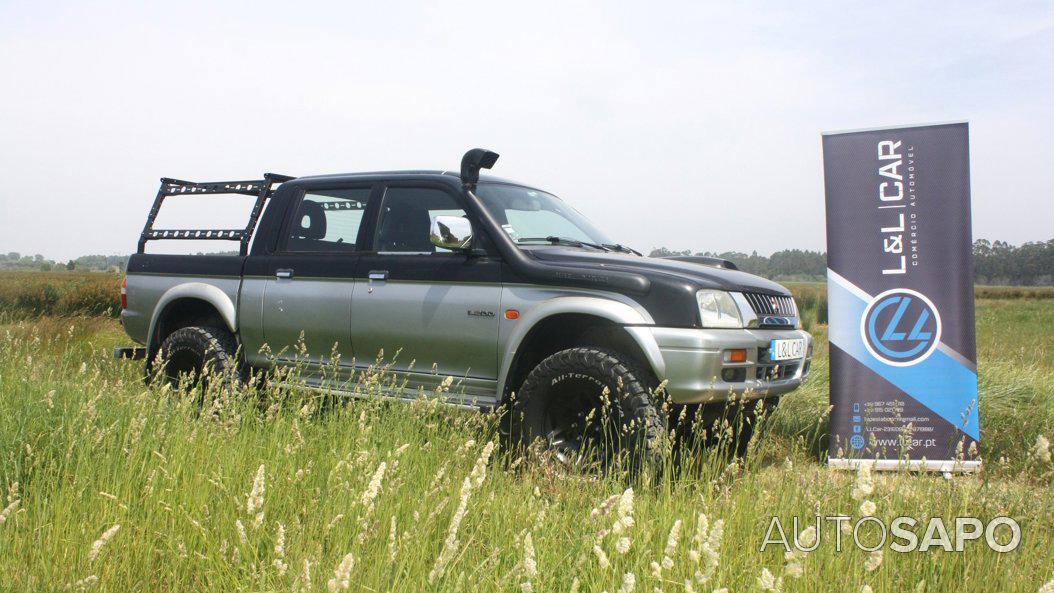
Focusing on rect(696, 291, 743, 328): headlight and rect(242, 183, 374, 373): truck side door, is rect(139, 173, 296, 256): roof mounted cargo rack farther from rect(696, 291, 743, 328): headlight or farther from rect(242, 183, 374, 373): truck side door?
rect(696, 291, 743, 328): headlight

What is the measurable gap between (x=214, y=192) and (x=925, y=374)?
19.2 ft

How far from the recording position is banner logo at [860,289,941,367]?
541 cm

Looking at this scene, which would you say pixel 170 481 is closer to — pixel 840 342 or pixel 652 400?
pixel 652 400

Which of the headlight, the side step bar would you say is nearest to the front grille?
the headlight

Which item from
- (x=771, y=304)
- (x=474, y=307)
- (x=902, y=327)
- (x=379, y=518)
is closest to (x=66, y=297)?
(x=474, y=307)

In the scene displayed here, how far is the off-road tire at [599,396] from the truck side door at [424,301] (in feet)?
1.27

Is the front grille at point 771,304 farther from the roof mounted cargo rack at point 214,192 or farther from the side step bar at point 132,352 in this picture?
the side step bar at point 132,352

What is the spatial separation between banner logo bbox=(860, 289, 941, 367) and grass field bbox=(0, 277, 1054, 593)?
174 cm

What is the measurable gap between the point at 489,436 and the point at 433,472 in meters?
1.02

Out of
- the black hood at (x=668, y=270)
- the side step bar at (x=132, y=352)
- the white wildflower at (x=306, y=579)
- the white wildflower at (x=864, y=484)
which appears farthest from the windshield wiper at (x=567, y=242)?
the side step bar at (x=132, y=352)

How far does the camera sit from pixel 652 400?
403 centimetres

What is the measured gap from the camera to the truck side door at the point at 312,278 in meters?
5.29

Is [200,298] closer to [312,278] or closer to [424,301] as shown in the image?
[312,278]

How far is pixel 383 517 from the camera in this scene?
2664mm
